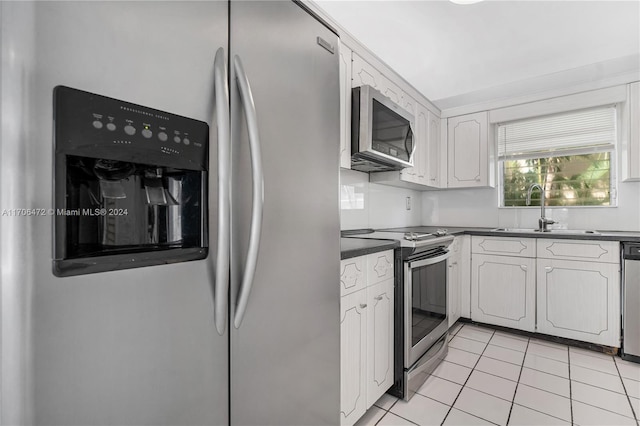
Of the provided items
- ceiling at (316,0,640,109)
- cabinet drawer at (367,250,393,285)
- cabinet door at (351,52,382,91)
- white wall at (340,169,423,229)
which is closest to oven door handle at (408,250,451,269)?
cabinet drawer at (367,250,393,285)

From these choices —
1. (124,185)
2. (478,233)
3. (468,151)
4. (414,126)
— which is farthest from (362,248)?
(468,151)

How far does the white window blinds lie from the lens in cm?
297

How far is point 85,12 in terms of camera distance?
56 centimetres

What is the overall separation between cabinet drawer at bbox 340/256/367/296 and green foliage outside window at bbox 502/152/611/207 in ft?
8.89

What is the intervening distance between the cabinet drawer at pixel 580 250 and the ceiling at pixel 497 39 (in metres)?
1.48

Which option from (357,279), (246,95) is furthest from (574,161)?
(246,95)

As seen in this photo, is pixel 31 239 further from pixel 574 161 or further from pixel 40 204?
pixel 574 161

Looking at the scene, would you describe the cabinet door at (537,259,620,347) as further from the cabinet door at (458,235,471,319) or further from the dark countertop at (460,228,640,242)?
the cabinet door at (458,235,471,319)

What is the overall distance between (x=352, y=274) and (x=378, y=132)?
1103mm

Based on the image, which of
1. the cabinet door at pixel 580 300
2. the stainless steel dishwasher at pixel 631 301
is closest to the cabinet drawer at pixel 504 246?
the cabinet door at pixel 580 300

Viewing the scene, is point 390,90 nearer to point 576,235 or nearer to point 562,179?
point 576,235

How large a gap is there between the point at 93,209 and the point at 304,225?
1.91 ft

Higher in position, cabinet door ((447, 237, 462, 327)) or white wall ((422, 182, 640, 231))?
white wall ((422, 182, 640, 231))

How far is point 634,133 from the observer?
2660mm
